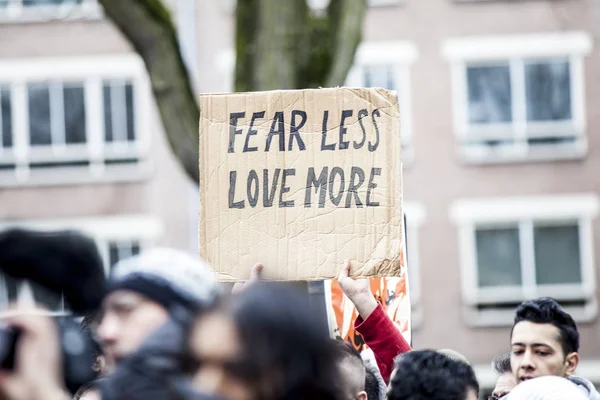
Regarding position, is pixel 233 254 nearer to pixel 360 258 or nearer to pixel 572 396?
pixel 360 258

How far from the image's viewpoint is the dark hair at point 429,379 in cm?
310

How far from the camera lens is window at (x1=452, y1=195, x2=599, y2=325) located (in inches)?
762

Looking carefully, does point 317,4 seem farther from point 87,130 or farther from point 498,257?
point 498,257

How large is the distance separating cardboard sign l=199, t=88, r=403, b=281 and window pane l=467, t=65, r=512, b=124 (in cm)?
1554

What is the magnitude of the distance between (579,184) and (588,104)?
1.26 meters

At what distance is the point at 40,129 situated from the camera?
64.4 feet

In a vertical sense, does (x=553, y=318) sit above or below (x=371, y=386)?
above

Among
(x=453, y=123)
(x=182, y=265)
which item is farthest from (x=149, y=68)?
(x=453, y=123)

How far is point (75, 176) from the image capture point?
19578 mm

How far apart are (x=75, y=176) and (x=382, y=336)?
15.9 m

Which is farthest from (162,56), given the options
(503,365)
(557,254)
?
(557,254)

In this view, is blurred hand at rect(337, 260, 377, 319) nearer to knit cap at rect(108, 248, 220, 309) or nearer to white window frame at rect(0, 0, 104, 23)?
knit cap at rect(108, 248, 220, 309)

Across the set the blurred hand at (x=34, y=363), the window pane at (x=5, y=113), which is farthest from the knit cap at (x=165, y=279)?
the window pane at (x=5, y=113)

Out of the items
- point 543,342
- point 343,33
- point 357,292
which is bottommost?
point 543,342
